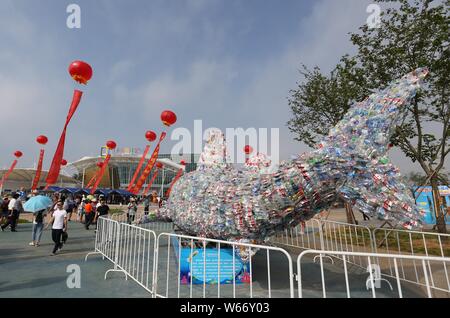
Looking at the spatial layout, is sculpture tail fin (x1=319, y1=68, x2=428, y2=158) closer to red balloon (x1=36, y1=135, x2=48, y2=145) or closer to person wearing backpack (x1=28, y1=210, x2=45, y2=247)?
person wearing backpack (x1=28, y1=210, x2=45, y2=247)

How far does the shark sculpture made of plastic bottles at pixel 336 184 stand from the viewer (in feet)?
9.75

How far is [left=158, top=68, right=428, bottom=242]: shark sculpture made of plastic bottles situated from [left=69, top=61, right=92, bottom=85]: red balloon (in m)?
4.77

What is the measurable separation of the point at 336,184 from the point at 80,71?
6.35 meters

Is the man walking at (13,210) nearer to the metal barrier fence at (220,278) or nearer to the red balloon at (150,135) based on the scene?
the red balloon at (150,135)

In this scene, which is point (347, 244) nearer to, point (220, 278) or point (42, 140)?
point (220, 278)

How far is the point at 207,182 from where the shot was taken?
197 inches

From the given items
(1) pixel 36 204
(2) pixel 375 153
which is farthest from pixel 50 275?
(2) pixel 375 153

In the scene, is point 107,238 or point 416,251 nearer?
point 107,238

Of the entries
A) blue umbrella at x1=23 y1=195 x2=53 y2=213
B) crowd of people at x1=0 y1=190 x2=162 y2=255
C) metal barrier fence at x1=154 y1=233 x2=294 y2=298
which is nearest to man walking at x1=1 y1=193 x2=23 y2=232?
crowd of people at x1=0 y1=190 x2=162 y2=255

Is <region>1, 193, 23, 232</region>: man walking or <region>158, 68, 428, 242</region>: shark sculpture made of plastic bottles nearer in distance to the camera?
<region>158, 68, 428, 242</region>: shark sculpture made of plastic bottles

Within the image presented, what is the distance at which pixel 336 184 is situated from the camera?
3.27 m

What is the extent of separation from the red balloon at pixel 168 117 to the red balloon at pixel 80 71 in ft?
8.32

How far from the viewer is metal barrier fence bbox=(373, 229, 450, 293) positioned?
4.43m
